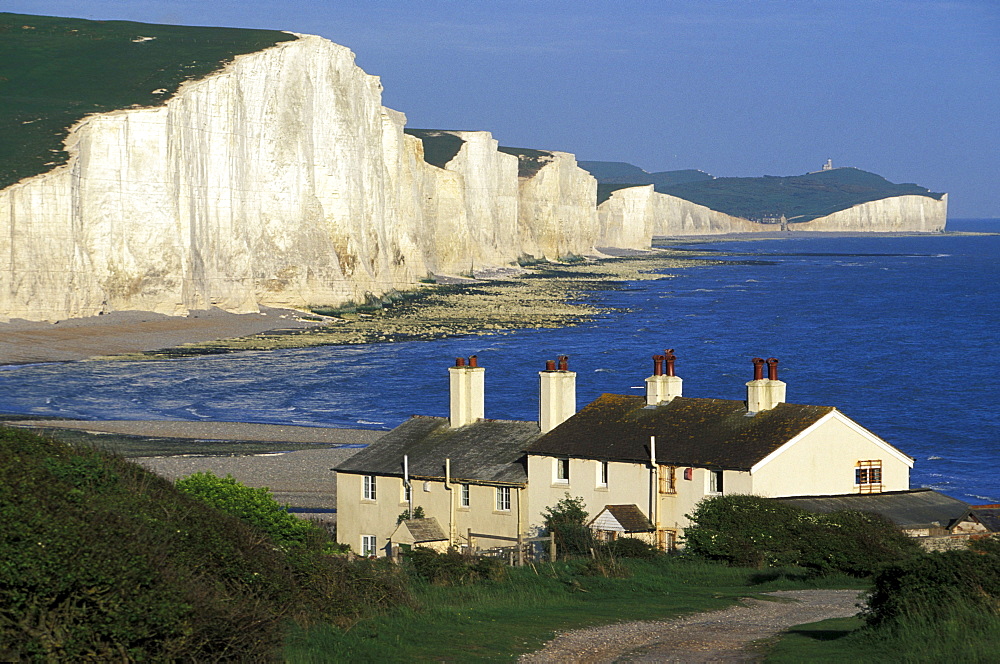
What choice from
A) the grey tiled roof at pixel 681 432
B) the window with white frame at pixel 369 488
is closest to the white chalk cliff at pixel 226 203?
the window with white frame at pixel 369 488

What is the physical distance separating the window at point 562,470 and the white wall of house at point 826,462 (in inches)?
146

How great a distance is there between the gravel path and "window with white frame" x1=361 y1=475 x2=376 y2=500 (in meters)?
11.4

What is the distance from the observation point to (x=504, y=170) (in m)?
184

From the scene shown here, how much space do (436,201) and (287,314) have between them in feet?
212

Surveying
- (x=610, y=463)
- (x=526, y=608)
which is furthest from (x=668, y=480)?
(x=526, y=608)

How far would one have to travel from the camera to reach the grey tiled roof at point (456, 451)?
88.3ft

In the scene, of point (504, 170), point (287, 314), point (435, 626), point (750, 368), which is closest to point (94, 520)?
point (435, 626)

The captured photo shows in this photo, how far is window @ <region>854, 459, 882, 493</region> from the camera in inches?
1024

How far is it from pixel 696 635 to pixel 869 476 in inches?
467

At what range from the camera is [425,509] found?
27156 millimetres

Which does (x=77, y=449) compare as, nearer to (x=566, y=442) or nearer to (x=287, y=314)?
(x=566, y=442)

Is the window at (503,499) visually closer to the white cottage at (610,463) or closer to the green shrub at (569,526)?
the white cottage at (610,463)

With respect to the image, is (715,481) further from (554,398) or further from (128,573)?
(128,573)

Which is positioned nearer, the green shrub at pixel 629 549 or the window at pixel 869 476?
the green shrub at pixel 629 549
